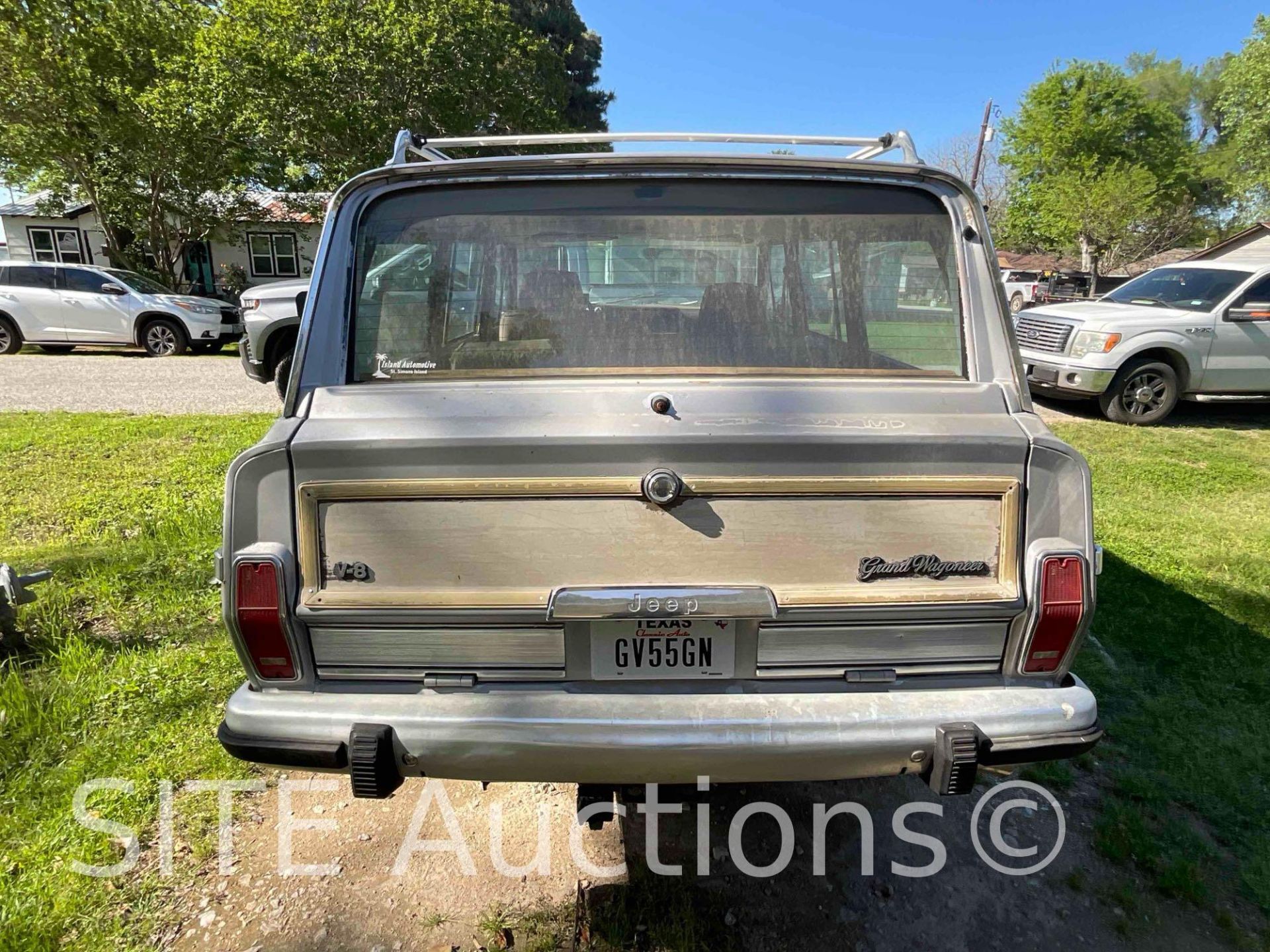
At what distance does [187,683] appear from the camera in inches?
132

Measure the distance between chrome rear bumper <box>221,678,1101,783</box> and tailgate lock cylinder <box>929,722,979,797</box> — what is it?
0.09 feet

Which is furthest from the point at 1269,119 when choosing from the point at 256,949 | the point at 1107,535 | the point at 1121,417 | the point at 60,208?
the point at 60,208

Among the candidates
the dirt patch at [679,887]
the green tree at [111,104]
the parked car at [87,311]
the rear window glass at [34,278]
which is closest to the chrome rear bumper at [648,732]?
the dirt patch at [679,887]

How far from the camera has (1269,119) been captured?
2444cm

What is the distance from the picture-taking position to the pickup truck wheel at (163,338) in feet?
44.5

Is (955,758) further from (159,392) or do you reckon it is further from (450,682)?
(159,392)

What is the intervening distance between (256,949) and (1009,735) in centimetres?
223

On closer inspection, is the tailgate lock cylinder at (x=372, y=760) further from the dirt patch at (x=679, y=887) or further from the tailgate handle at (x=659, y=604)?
the dirt patch at (x=679, y=887)

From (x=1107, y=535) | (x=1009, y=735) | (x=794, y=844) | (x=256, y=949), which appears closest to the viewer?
(x=1009, y=735)

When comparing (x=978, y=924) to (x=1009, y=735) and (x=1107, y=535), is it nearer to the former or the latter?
(x=1009, y=735)

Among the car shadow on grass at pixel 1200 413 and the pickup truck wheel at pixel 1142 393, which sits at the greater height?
the pickup truck wheel at pixel 1142 393

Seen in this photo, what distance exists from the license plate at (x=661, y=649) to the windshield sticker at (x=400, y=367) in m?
0.92

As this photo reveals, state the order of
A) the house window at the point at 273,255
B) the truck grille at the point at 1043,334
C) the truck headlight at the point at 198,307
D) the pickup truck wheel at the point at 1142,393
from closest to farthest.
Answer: the pickup truck wheel at the point at 1142,393 < the truck grille at the point at 1043,334 < the truck headlight at the point at 198,307 < the house window at the point at 273,255

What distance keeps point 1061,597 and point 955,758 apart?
533mm
